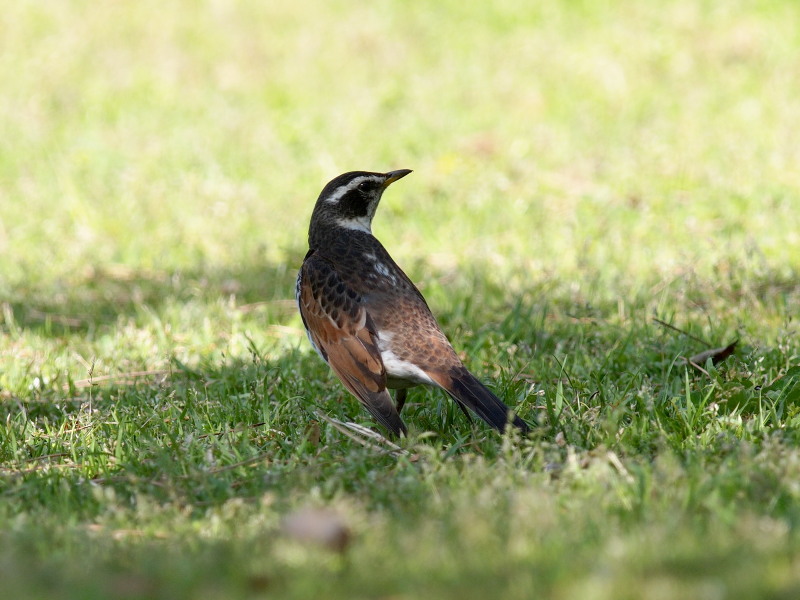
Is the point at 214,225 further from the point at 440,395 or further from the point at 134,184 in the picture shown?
the point at 440,395

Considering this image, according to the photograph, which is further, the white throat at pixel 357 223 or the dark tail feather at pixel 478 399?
the white throat at pixel 357 223

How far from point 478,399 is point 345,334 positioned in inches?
40.6

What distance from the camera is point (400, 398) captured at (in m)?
6.30

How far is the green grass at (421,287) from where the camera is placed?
372cm

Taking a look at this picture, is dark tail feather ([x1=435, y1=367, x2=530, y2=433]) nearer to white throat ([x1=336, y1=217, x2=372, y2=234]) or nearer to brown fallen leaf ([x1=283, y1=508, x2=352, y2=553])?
brown fallen leaf ([x1=283, y1=508, x2=352, y2=553])

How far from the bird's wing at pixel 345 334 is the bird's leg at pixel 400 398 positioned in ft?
1.67

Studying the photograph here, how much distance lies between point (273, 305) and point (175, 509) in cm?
447

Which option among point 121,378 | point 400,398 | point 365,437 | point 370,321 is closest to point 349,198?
point 370,321

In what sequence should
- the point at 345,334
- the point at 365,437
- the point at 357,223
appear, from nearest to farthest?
the point at 365,437 < the point at 345,334 < the point at 357,223

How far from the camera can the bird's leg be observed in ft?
20.5

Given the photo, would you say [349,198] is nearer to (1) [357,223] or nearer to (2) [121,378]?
(1) [357,223]

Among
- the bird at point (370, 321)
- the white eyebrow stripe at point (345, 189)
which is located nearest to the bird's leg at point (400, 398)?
the bird at point (370, 321)

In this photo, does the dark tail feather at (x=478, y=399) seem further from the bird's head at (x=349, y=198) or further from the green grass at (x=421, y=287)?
the bird's head at (x=349, y=198)

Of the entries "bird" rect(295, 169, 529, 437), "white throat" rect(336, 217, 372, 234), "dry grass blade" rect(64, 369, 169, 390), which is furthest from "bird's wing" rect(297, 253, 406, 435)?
"dry grass blade" rect(64, 369, 169, 390)
